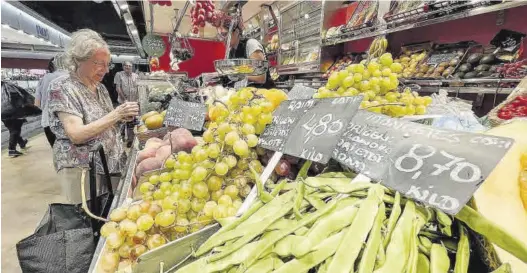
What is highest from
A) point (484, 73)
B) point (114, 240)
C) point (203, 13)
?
point (203, 13)

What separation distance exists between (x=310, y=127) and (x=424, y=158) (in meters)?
0.39

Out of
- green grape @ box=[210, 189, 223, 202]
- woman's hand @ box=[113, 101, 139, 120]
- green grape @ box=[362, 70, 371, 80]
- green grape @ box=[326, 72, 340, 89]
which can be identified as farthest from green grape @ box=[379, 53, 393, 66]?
woman's hand @ box=[113, 101, 139, 120]

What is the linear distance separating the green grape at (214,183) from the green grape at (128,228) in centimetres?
27

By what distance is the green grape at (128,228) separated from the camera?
0.98 metres

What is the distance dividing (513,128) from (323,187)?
0.56 metres

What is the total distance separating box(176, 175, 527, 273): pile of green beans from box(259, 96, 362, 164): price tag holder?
16 centimetres

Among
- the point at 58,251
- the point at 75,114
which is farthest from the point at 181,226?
the point at 75,114

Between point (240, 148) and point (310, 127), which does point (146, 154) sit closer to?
point (240, 148)

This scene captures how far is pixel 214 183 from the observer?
110 centimetres

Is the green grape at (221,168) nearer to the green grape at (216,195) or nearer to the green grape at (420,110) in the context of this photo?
the green grape at (216,195)

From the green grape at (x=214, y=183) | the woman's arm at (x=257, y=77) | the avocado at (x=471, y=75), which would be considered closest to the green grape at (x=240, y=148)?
the green grape at (x=214, y=183)

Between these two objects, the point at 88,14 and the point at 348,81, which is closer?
the point at 348,81

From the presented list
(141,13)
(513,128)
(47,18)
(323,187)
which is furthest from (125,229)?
(47,18)

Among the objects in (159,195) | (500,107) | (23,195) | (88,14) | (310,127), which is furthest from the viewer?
(88,14)
